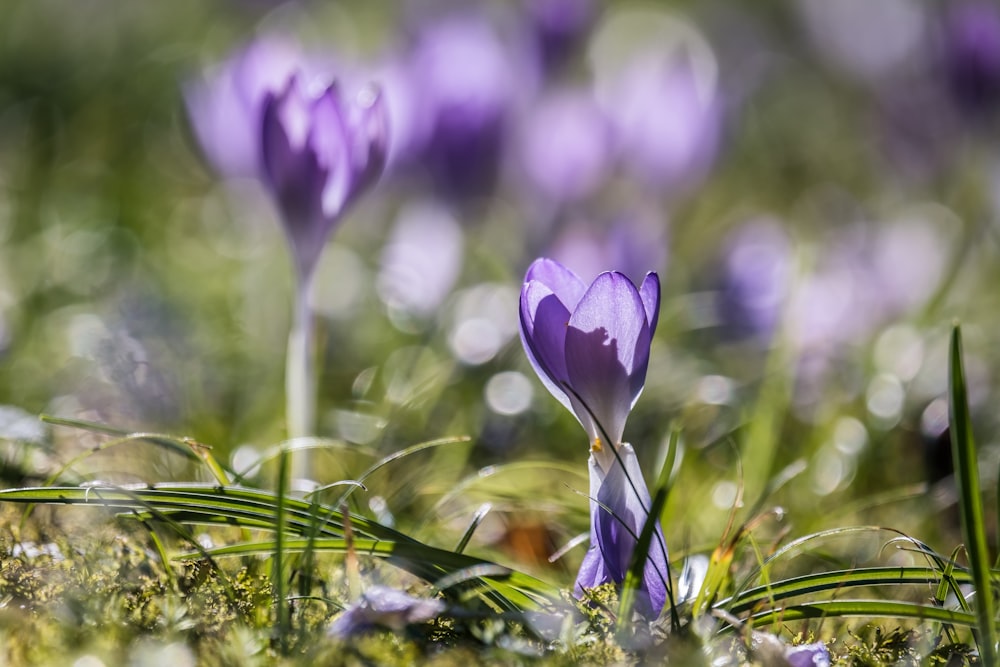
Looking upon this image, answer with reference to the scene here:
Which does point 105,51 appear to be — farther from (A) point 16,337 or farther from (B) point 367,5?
(B) point 367,5

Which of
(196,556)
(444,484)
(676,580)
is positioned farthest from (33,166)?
(676,580)

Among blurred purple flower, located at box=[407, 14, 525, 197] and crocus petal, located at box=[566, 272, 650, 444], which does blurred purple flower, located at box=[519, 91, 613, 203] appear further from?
crocus petal, located at box=[566, 272, 650, 444]

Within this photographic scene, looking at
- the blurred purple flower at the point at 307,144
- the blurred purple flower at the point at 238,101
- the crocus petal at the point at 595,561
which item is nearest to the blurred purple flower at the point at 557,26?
the blurred purple flower at the point at 238,101

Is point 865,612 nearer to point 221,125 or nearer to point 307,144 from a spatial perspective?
point 307,144

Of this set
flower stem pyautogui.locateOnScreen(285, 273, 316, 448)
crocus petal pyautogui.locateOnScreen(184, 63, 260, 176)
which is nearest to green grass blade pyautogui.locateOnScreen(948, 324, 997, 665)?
flower stem pyautogui.locateOnScreen(285, 273, 316, 448)

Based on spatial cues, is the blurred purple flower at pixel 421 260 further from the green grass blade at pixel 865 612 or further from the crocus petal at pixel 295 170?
the green grass blade at pixel 865 612
